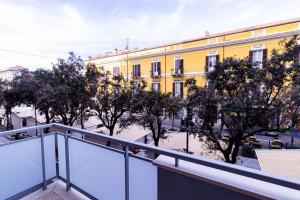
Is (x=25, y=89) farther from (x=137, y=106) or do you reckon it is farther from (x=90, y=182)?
(x=90, y=182)

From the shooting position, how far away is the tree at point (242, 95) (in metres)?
6.26

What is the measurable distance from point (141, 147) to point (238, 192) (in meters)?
0.69

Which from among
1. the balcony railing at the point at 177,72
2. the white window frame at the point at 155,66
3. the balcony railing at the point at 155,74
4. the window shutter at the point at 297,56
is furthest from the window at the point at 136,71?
the window shutter at the point at 297,56

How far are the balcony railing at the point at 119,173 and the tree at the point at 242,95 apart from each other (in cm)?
532

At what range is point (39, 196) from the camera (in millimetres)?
2281

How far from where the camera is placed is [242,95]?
6.67m

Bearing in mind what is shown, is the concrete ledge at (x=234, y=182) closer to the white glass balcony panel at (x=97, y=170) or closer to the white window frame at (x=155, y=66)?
the white glass balcony panel at (x=97, y=170)

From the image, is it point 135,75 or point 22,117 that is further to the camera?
point 135,75

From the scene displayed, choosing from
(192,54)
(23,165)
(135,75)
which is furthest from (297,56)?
(135,75)

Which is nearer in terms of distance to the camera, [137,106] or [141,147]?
[141,147]

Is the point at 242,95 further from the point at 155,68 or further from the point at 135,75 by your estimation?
the point at 135,75

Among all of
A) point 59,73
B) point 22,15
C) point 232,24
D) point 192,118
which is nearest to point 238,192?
point 192,118

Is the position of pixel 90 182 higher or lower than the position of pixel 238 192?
lower

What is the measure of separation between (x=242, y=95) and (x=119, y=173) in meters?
6.03
